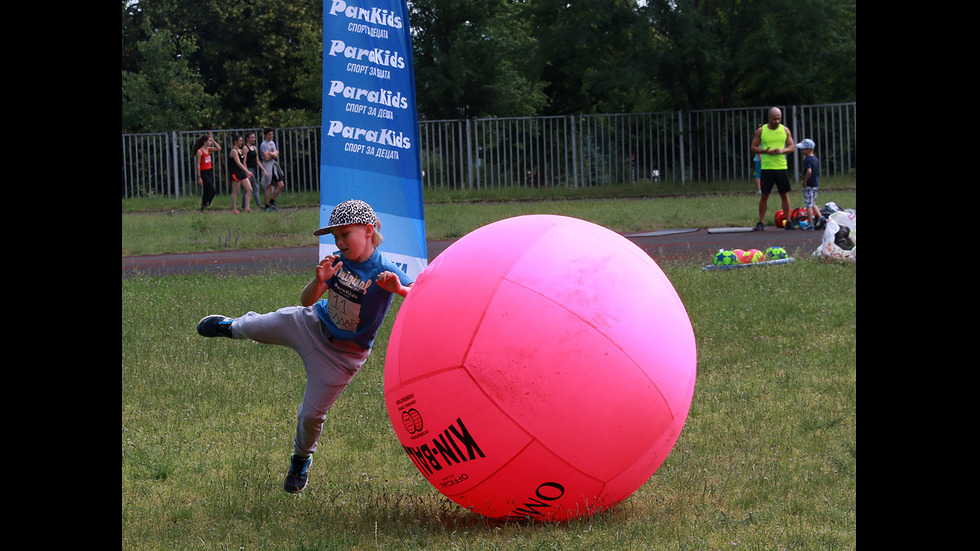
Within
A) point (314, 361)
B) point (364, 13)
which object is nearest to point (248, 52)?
point (364, 13)

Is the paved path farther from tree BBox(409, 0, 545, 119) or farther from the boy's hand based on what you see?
tree BBox(409, 0, 545, 119)

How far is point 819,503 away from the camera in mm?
6137

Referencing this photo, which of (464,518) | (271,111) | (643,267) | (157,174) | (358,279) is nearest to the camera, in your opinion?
(643,267)

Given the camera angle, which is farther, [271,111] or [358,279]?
[271,111]

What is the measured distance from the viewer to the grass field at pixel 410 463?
18.6 feet

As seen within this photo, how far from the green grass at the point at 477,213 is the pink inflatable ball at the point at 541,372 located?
1518 cm

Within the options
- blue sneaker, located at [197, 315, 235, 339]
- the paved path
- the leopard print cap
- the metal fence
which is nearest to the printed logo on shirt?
the leopard print cap

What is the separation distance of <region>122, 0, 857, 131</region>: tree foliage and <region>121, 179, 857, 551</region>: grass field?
25.9 m

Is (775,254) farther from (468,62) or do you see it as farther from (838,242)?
(468,62)

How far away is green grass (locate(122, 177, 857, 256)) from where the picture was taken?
2127 cm

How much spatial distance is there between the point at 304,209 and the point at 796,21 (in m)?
18.8

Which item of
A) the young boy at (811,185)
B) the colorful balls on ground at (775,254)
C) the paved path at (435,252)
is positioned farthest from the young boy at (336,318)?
the young boy at (811,185)

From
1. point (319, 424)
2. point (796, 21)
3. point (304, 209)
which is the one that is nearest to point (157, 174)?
point (304, 209)
